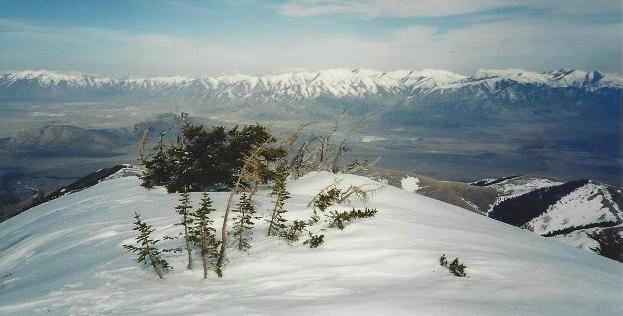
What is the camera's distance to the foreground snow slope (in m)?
9.64

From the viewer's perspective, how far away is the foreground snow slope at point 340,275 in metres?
9.64

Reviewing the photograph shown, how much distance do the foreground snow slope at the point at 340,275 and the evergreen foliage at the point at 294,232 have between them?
1.36ft

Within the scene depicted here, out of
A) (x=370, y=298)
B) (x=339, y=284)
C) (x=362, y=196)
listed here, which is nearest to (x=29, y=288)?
(x=339, y=284)

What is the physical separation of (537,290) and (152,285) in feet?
30.8

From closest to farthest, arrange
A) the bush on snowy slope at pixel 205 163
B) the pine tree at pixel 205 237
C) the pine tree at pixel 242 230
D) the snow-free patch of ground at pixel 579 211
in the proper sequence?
1. the pine tree at pixel 205 237
2. the pine tree at pixel 242 230
3. the bush on snowy slope at pixel 205 163
4. the snow-free patch of ground at pixel 579 211

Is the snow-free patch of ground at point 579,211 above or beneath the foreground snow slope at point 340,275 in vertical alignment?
beneath

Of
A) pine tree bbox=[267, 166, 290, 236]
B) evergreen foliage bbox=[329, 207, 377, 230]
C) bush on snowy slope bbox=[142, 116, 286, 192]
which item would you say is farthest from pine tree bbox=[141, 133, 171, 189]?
evergreen foliage bbox=[329, 207, 377, 230]

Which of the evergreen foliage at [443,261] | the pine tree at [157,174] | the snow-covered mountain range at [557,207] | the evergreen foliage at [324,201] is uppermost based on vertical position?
the evergreen foliage at [324,201]

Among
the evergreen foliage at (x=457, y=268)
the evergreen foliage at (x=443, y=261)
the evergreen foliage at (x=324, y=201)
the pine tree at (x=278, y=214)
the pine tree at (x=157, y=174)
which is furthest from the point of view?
the pine tree at (x=157, y=174)

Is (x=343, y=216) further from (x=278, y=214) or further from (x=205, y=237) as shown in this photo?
(x=205, y=237)

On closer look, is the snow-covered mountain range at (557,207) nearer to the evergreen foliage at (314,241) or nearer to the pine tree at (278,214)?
the pine tree at (278,214)

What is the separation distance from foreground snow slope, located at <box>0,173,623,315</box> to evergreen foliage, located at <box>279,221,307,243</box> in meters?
0.42

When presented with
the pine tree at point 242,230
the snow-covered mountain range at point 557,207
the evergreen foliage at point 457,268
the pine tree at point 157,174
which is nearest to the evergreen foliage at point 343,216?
the pine tree at point 242,230

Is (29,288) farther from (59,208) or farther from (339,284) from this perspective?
(59,208)
